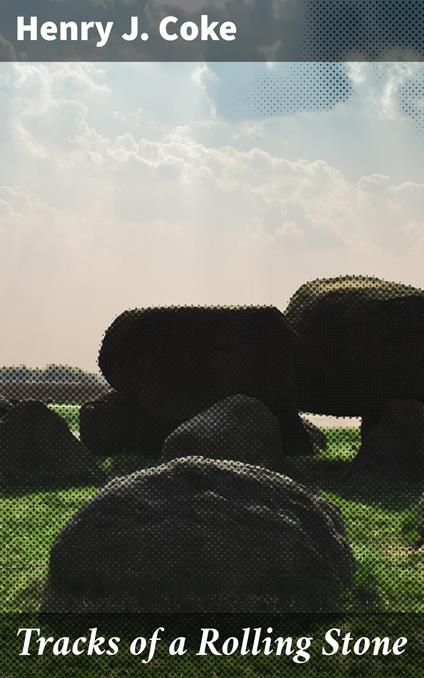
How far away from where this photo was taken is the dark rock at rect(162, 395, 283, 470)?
1340 cm

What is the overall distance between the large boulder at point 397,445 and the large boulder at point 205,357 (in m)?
1.81

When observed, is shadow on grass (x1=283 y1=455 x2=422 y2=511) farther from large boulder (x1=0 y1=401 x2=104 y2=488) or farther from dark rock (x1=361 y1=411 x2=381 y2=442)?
large boulder (x1=0 y1=401 x2=104 y2=488)


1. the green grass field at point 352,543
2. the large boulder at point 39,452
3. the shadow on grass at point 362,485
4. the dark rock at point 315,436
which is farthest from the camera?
the dark rock at point 315,436

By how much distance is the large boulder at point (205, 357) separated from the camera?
15.6 m

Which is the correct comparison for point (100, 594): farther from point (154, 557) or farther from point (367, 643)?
point (367, 643)

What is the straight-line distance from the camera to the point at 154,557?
298 inches

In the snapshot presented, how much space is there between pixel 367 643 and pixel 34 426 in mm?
8349

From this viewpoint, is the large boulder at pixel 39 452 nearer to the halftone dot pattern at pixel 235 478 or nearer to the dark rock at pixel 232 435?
the halftone dot pattern at pixel 235 478

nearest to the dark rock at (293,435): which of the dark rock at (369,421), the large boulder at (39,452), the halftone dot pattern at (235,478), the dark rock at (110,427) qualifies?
the halftone dot pattern at (235,478)

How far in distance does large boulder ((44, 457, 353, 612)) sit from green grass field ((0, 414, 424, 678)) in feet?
1.32

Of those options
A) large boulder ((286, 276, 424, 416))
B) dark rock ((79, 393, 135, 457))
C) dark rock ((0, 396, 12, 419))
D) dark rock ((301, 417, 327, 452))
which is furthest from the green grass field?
dark rock ((0, 396, 12, 419))

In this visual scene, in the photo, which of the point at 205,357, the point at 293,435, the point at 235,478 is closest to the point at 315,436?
the point at 293,435

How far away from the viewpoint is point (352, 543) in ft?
33.2

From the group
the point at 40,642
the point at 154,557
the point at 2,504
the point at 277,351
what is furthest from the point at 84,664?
the point at 277,351
